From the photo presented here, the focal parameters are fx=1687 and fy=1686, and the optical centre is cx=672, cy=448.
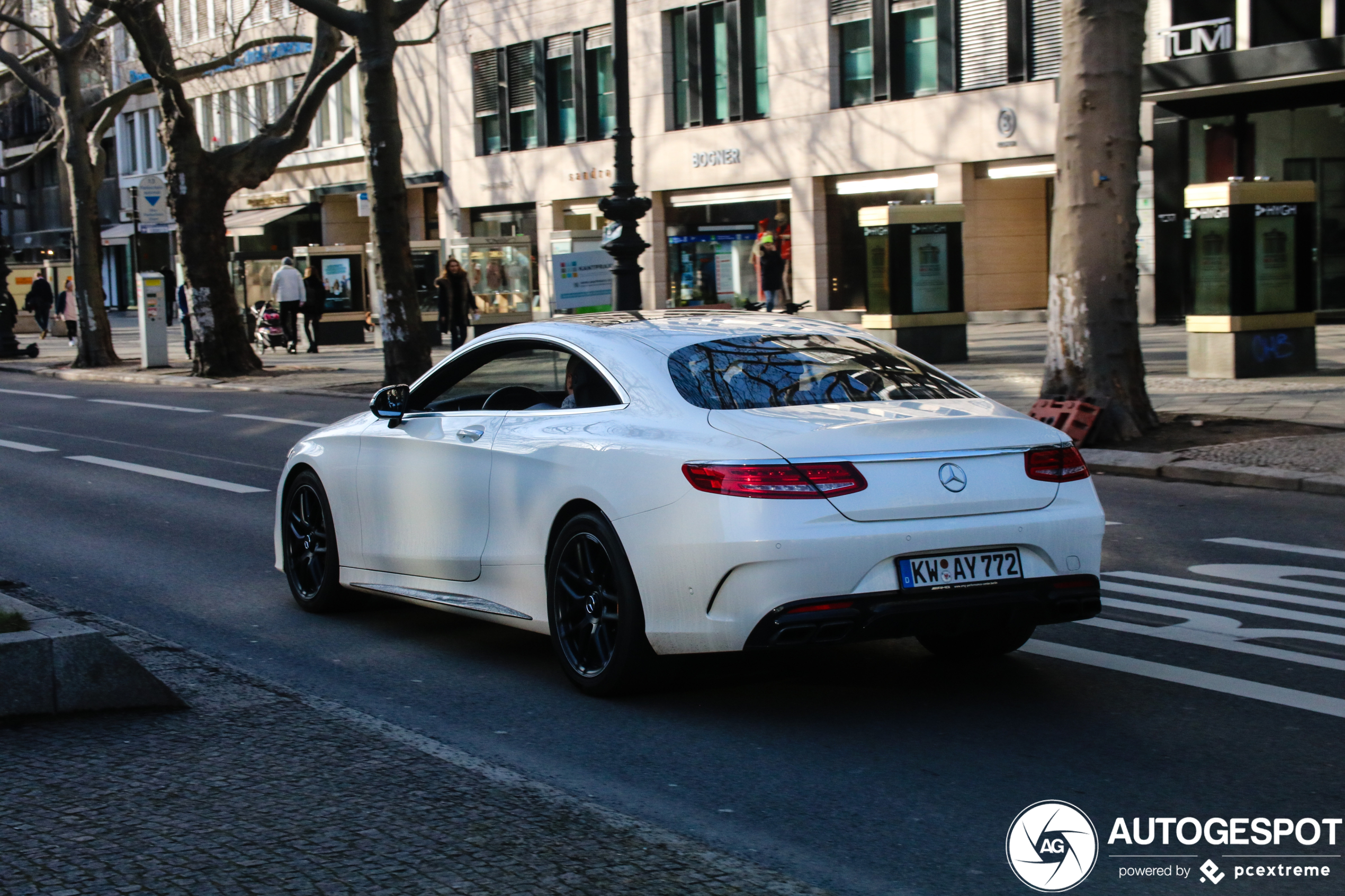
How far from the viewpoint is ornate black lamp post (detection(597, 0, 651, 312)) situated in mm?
18969

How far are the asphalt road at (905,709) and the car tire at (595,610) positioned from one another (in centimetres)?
11

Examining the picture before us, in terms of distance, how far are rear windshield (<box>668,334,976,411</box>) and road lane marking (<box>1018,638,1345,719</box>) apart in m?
1.10

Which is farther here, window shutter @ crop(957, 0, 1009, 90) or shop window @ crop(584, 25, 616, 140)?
shop window @ crop(584, 25, 616, 140)

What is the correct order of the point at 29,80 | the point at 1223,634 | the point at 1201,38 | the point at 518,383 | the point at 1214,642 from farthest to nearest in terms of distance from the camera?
the point at 29,80, the point at 1201,38, the point at 518,383, the point at 1223,634, the point at 1214,642

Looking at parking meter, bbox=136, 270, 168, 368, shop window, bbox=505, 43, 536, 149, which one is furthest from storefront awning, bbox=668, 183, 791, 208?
parking meter, bbox=136, 270, 168, 368

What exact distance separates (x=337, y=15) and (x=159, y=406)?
5.73 meters

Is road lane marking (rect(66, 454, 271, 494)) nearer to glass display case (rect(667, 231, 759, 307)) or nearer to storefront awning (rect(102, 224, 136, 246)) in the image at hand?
glass display case (rect(667, 231, 759, 307))

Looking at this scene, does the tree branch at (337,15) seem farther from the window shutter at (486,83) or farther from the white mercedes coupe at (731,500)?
the window shutter at (486,83)

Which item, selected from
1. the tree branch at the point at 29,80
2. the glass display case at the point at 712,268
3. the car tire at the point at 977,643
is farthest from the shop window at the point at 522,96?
the car tire at the point at 977,643

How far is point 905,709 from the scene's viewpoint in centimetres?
581

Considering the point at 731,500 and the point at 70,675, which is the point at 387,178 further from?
the point at 731,500

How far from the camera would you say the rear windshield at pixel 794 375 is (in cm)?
595

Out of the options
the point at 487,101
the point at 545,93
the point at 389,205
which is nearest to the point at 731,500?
the point at 389,205

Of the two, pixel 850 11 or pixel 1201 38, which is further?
pixel 850 11
